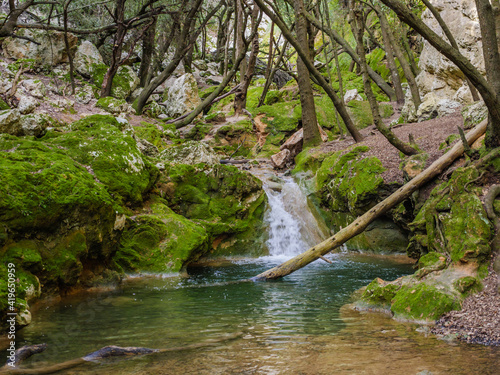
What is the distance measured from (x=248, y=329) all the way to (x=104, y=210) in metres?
3.58

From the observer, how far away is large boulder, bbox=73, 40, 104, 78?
1731cm

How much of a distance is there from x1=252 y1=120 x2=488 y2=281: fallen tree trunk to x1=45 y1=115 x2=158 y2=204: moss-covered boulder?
3.46m

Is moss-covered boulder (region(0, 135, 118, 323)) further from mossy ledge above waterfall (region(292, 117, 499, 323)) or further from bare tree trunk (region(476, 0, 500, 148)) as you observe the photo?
bare tree trunk (region(476, 0, 500, 148))

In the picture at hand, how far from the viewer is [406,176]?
8539mm

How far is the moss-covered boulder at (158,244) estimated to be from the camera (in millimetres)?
7887

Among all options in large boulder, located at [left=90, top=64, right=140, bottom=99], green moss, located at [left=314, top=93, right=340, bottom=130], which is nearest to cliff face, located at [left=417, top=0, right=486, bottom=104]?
green moss, located at [left=314, top=93, right=340, bottom=130]

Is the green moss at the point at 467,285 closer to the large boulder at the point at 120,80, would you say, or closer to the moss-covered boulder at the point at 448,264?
the moss-covered boulder at the point at 448,264

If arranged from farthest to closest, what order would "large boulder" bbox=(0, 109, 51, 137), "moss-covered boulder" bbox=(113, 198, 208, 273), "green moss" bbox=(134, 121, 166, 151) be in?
"green moss" bbox=(134, 121, 166, 151) → "large boulder" bbox=(0, 109, 51, 137) → "moss-covered boulder" bbox=(113, 198, 208, 273)

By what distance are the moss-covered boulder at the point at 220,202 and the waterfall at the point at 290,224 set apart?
13.5 inches

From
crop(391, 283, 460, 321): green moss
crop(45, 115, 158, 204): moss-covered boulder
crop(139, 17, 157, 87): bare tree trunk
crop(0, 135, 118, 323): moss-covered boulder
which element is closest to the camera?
crop(391, 283, 460, 321): green moss

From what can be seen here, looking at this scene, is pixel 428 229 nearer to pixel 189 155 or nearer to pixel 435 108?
pixel 189 155

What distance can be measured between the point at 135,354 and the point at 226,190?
7192 millimetres

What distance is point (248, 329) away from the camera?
A: 4.63 m

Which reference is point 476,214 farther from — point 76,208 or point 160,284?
point 76,208
